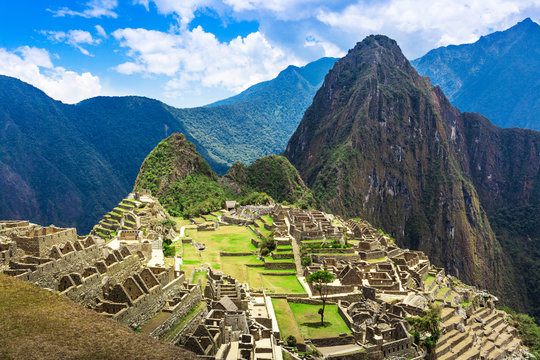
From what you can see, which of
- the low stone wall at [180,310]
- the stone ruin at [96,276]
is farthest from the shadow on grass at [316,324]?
the stone ruin at [96,276]

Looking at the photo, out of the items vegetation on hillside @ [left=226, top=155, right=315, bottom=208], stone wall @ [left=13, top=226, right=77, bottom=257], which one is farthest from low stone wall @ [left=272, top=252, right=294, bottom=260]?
vegetation on hillside @ [left=226, top=155, right=315, bottom=208]

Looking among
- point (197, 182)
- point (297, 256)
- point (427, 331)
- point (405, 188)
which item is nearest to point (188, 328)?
point (427, 331)

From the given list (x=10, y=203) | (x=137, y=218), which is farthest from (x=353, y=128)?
(x=137, y=218)

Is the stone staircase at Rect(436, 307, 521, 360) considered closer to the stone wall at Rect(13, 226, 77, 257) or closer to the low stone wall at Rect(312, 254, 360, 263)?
the low stone wall at Rect(312, 254, 360, 263)

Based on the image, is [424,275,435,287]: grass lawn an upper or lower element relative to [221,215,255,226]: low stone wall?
lower

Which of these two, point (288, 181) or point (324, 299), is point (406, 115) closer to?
point (288, 181)

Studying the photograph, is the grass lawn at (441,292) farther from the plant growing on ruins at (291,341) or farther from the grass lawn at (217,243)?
the plant growing on ruins at (291,341)
